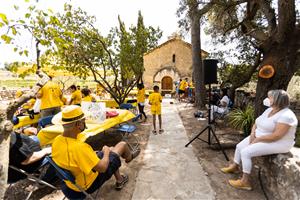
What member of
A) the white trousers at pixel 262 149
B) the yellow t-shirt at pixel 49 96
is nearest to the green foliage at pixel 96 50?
the yellow t-shirt at pixel 49 96

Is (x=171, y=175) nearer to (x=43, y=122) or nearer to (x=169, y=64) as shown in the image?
(x=43, y=122)

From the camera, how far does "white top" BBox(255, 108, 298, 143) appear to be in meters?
2.79

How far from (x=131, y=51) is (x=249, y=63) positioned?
236 inches

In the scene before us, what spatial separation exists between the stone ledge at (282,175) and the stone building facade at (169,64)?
58.1 feet

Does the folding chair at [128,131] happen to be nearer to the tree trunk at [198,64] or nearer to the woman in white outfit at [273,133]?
the woman in white outfit at [273,133]

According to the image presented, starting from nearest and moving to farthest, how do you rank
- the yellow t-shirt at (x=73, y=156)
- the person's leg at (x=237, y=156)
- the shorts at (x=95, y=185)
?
the yellow t-shirt at (x=73, y=156) → the shorts at (x=95, y=185) → the person's leg at (x=237, y=156)

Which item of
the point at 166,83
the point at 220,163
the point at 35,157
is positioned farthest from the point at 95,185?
the point at 166,83

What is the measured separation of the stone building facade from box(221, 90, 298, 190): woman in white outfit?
17.6m

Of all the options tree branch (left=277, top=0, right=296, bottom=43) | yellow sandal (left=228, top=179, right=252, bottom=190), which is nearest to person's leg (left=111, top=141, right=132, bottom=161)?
yellow sandal (left=228, top=179, right=252, bottom=190)

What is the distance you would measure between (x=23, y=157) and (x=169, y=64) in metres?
19.2

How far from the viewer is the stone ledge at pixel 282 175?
2.56 m

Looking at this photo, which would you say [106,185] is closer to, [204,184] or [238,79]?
[204,184]

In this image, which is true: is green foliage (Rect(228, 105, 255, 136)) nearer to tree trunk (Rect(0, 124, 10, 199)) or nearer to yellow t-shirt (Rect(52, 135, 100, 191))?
yellow t-shirt (Rect(52, 135, 100, 191))

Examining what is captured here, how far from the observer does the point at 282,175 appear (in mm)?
2748
